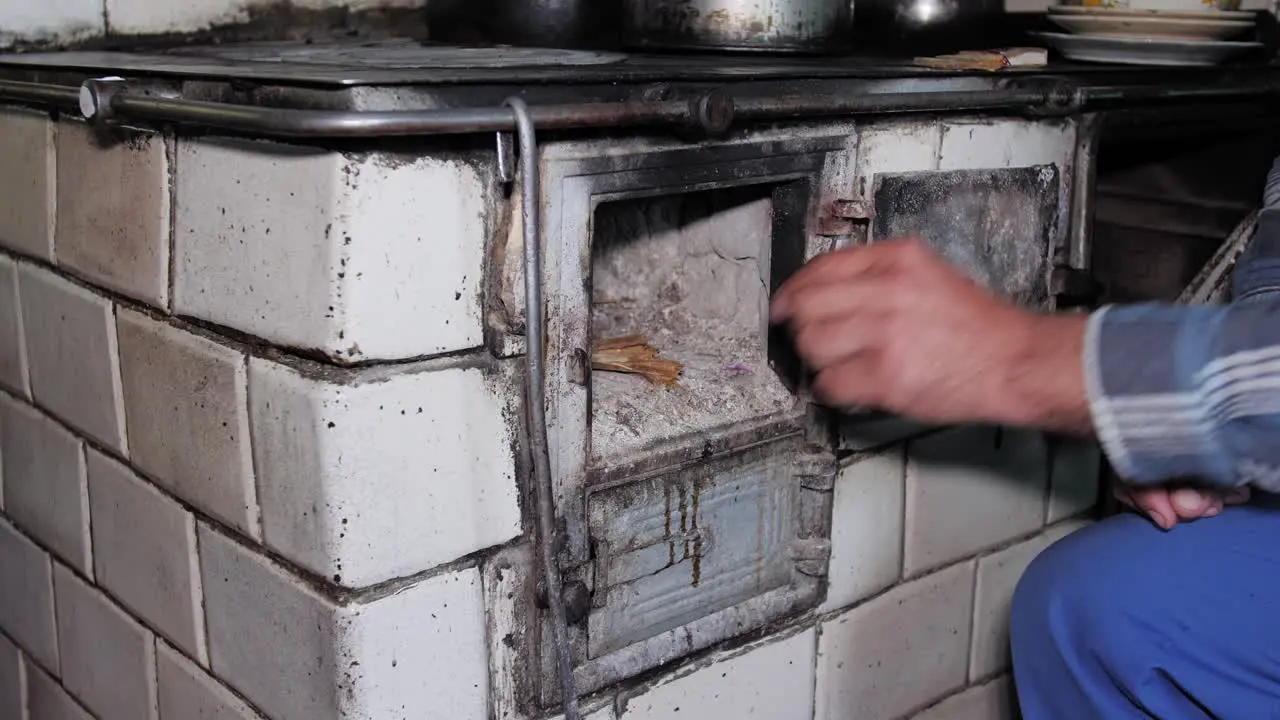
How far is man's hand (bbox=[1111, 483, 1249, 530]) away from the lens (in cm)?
115

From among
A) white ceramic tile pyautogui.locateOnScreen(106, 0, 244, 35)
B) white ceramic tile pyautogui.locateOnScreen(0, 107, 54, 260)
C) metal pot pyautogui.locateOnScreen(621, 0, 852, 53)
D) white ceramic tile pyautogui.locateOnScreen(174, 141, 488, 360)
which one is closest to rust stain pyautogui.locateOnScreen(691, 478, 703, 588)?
white ceramic tile pyautogui.locateOnScreen(174, 141, 488, 360)

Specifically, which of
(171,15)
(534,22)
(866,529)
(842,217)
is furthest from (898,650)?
(171,15)

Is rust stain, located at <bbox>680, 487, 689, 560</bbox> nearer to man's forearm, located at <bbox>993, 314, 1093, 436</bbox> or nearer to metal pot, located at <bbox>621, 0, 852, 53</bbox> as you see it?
man's forearm, located at <bbox>993, 314, 1093, 436</bbox>

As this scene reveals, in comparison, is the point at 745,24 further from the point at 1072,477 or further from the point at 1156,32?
the point at 1072,477

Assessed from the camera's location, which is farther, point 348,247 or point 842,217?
point 842,217

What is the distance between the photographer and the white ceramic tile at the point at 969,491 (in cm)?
144

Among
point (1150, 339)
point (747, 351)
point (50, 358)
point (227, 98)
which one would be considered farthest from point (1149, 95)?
point (50, 358)

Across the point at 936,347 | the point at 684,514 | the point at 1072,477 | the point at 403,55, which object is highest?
the point at 403,55

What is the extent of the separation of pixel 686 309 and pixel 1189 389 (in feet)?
2.32

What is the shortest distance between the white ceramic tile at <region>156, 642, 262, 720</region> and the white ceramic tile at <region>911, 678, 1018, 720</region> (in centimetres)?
87

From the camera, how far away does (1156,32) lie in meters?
1.52

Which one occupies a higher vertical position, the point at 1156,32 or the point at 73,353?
the point at 1156,32

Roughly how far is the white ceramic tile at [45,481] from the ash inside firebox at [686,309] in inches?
25.4

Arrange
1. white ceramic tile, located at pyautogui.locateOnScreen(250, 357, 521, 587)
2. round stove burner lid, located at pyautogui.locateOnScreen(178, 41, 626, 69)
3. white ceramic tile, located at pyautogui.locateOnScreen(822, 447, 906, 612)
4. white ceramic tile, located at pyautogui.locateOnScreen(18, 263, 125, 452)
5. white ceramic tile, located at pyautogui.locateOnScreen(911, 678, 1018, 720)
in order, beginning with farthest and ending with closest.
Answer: white ceramic tile, located at pyautogui.locateOnScreen(911, 678, 1018, 720) → white ceramic tile, located at pyautogui.locateOnScreen(822, 447, 906, 612) → white ceramic tile, located at pyautogui.locateOnScreen(18, 263, 125, 452) → round stove burner lid, located at pyautogui.locateOnScreen(178, 41, 626, 69) → white ceramic tile, located at pyautogui.locateOnScreen(250, 357, 521, 587)
